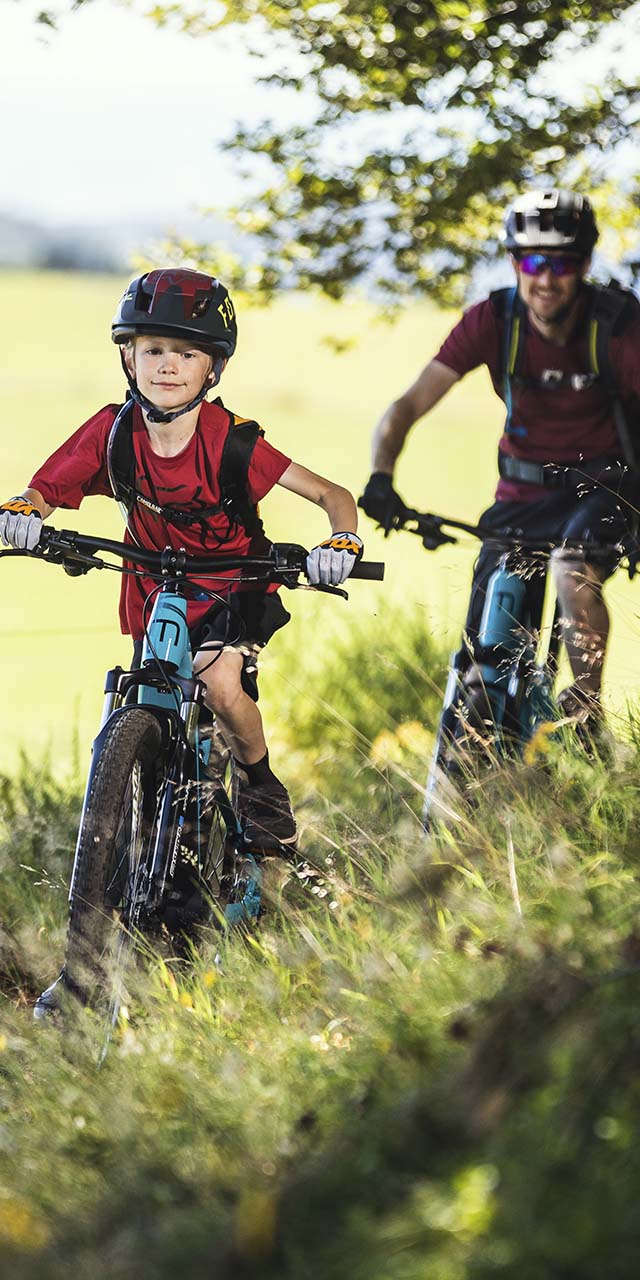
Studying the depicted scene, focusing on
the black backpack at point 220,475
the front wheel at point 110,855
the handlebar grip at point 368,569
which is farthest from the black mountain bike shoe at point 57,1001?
the black backpack at point 220,475

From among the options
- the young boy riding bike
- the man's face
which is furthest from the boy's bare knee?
the man's face

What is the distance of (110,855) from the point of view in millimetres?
3900

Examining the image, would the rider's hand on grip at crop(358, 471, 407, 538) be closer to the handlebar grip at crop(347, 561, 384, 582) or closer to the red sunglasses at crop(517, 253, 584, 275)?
the red sunglasses at crop(517, 253, 584, 275)

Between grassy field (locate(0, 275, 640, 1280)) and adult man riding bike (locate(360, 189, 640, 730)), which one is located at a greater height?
adult man riding bike (locate(360, 189, 640, 730))

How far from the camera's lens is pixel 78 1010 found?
3.46m

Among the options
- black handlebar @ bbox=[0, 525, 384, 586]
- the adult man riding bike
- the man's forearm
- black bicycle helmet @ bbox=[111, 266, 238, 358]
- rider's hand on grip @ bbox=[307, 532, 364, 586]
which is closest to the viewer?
rider's hand on grip @ bbox=[307, 532, 364, 586]

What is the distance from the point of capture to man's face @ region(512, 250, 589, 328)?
5.32m

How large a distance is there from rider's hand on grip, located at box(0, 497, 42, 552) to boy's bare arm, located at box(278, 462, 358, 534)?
2.53ft

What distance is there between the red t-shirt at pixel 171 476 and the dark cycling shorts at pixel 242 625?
53mm

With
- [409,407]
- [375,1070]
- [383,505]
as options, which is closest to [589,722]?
[383,505]

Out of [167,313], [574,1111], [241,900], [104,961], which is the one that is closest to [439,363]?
[167,313]

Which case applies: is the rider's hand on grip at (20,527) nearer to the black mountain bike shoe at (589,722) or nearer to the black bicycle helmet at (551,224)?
the black mountain bike shoe at (589,722)

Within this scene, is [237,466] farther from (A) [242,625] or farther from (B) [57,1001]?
(B) [57,1001]

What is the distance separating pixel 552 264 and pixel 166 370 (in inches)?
66.5
